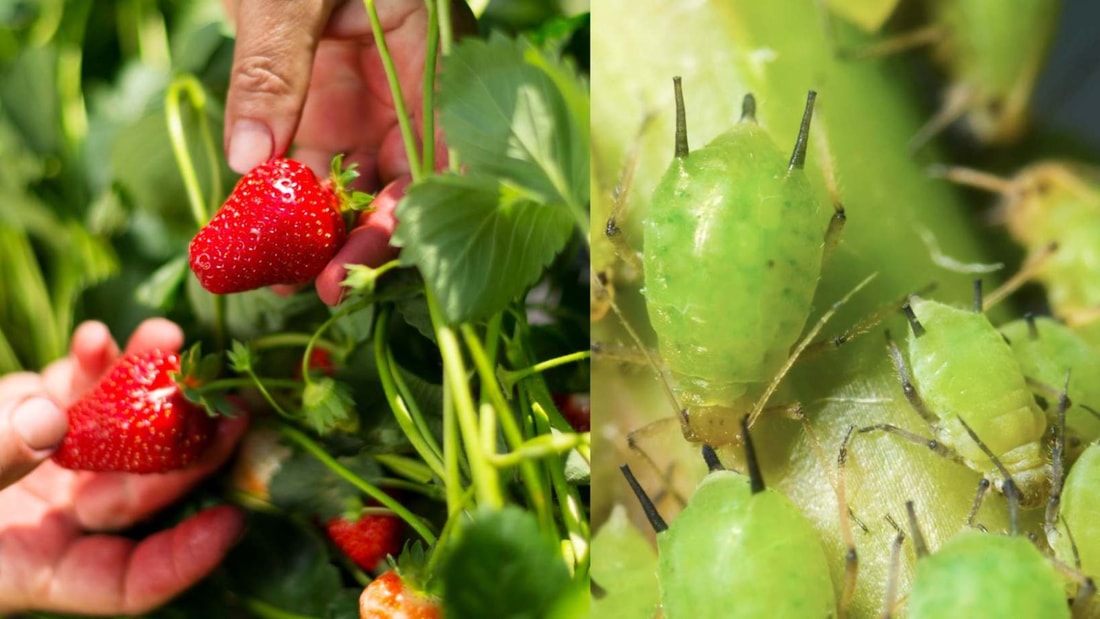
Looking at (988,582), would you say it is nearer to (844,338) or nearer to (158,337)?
(844,338)

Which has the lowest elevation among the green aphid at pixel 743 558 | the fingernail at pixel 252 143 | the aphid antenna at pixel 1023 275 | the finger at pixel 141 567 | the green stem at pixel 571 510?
the finger at pixel 141 567

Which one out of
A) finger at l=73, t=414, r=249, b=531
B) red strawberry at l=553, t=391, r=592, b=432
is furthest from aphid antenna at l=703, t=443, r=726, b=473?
finger at l=73, t=414, r=249, b=531

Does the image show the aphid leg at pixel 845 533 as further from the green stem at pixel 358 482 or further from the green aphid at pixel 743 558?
the green stem at pixel 358 482

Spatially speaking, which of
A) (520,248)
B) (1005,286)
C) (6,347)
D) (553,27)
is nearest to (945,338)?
(1005,286)

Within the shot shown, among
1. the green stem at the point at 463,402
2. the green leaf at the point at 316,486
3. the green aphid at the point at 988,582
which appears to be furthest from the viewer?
the green leaf at the point at 316,486

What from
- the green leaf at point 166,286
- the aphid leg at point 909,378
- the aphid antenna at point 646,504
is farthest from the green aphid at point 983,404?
the green leaf at point 166,286

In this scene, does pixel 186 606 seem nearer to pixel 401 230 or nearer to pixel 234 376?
pixel 234 376
